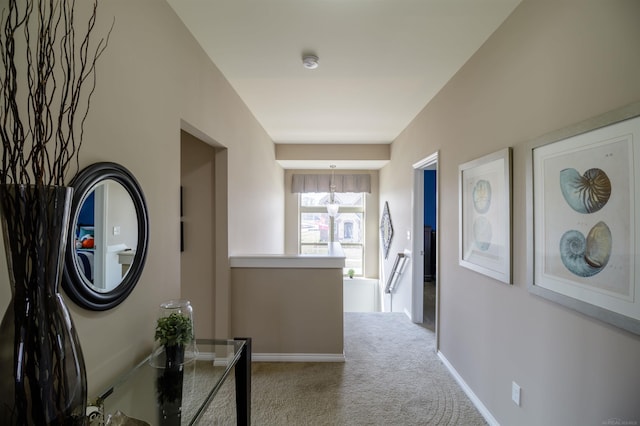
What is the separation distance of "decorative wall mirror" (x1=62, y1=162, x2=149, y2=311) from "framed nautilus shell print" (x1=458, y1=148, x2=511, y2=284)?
6.71 ft

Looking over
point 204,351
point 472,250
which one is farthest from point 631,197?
point 204,351

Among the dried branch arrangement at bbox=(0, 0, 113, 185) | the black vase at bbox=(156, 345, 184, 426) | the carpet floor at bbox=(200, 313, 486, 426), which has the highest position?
the dried branch arrangement at bbox=(0, 0, 113, 185)

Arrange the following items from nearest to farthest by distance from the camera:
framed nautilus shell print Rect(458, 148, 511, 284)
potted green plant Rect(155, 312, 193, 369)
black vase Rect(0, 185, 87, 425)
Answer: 1. black vase Rect(0, 185, 87, 425)
2. potted green plant Rect(155, 312, 193, 369)
3. framed nautilus shell print Rect(458, 148, 511, 284)

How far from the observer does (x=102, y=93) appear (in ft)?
3.82

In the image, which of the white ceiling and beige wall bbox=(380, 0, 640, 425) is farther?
the white ceiling

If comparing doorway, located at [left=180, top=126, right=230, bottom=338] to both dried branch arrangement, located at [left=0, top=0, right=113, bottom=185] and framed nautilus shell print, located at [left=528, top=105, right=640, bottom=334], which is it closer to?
dried branch arrangement, located at [left=0, top=0, right=113, bottom=185]

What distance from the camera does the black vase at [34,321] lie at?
0.65 metres

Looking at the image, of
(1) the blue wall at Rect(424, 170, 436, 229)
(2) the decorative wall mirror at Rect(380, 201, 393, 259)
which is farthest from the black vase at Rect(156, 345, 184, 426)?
(1) the blue wall at Rect(424, 170, 436, 229)

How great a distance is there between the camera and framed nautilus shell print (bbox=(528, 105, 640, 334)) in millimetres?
1050

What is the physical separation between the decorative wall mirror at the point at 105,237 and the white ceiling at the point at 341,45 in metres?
1.15

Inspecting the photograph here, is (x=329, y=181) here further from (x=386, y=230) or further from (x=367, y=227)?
(x=386, y=230)

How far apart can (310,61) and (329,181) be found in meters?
4.35

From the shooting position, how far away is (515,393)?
5.57 feet

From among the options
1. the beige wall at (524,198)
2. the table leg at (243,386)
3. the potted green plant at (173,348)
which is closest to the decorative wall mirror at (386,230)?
the beige wall at (524,198)
